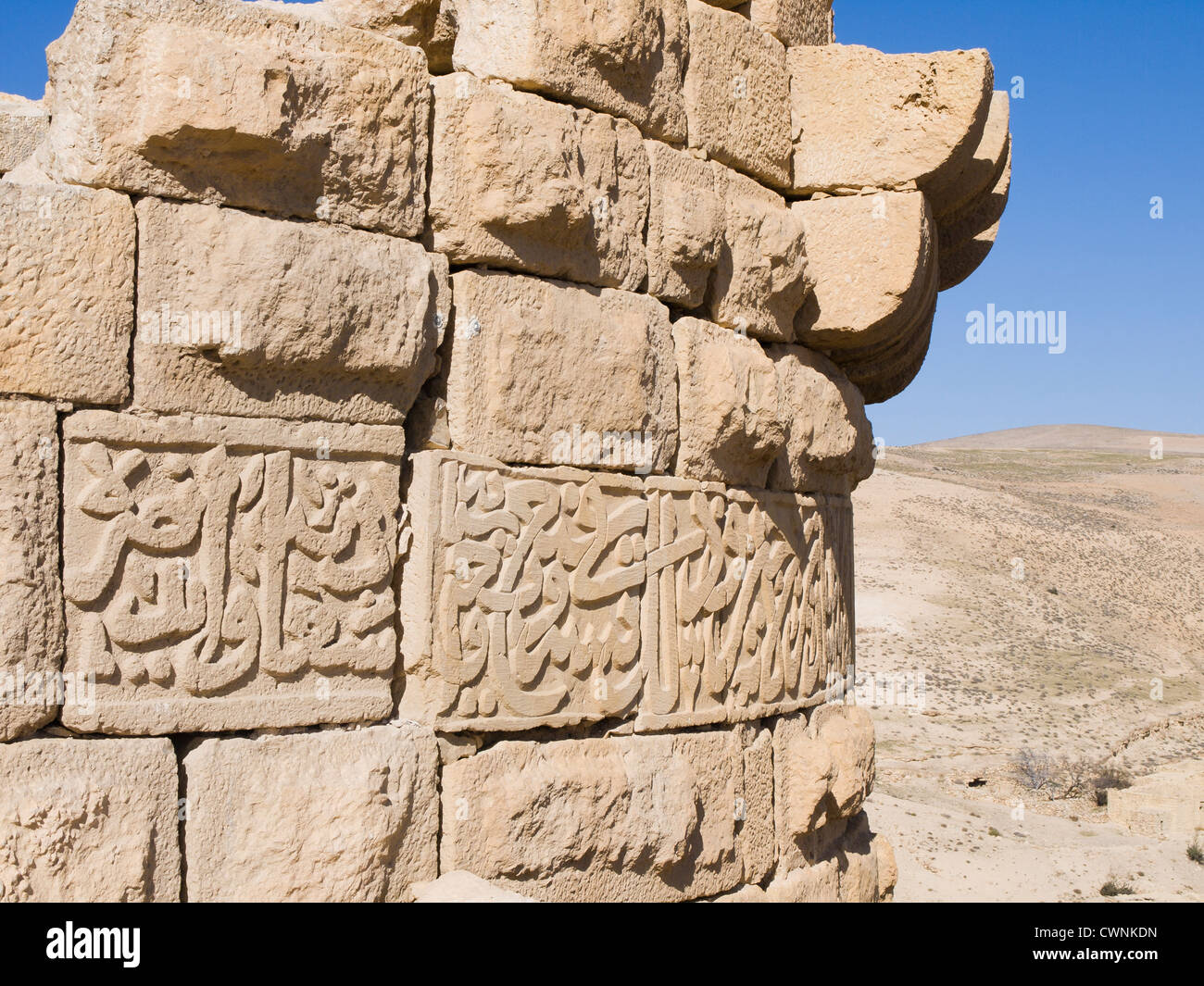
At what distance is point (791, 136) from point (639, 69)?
3.33 feet

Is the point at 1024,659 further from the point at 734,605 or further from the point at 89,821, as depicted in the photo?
the point at 89,821

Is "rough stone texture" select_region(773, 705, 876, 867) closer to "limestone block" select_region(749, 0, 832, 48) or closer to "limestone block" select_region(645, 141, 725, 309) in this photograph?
"limestone block" select_region(645, 141, 725, 309)

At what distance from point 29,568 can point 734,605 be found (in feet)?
7.38

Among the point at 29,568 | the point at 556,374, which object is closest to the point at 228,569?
the point at 29,568

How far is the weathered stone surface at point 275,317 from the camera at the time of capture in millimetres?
2547

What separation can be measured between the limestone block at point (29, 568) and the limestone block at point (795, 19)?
304cm

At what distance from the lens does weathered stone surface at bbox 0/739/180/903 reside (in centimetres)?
229

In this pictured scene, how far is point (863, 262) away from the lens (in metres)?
4.16

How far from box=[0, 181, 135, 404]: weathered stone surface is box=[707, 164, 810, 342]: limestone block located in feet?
6.61

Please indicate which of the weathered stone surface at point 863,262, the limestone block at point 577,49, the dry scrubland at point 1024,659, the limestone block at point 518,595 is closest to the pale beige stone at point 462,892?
the limestone block at point 518,595

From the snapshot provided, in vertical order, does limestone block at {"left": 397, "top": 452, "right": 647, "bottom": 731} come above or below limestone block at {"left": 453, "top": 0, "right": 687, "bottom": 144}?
below

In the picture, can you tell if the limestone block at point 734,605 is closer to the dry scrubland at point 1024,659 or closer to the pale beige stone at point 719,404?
the pale beige stone at point 719,404

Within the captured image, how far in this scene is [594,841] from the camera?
3.17 metres

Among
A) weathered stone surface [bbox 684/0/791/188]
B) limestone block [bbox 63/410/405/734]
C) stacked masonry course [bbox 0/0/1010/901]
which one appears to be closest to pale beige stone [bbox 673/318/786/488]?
stacked masonry course [bbox 0/0/1010/901]
